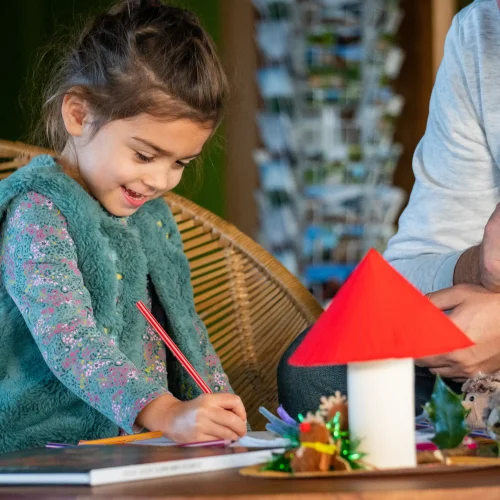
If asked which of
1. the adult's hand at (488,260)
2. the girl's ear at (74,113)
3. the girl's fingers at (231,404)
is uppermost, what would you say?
the girl's ear at (74,113)

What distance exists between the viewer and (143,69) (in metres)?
1.23

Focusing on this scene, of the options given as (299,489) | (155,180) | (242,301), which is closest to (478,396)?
(299,489)

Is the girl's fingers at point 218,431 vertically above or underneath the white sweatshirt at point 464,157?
underneath

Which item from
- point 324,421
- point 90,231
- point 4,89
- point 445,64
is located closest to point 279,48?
point 4,89

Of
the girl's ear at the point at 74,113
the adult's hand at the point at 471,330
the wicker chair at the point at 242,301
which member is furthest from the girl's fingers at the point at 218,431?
the wicker chair at the point at 242,301

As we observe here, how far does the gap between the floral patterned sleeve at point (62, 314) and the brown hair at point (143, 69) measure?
0.55 feet

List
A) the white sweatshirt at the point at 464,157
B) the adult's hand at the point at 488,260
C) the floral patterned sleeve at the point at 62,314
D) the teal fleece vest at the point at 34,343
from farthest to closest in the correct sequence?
1. the white sweatshirt at the point at 464,157
2. the teal fleece vest at the point at 34,343
3. the adult's hand at the point at 488,260
4. the floral patterned sleeve at the point at 62,314

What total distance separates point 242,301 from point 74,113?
520 millimetres

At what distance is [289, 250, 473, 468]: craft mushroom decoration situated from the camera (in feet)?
2.07

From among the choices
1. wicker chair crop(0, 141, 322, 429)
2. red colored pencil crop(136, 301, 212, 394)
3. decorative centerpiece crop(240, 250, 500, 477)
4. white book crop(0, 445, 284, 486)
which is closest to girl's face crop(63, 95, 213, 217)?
red colored pencil crop(136, 301, 212, 394)

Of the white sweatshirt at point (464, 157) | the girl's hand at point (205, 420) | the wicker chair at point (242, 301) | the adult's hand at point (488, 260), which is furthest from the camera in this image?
the wicker chair at point (242, 301)

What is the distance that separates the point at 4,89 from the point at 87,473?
2.46 metres

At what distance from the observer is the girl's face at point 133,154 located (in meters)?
1.18

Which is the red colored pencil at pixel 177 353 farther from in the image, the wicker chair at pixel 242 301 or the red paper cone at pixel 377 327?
the wicker chair at pixel 242 301
